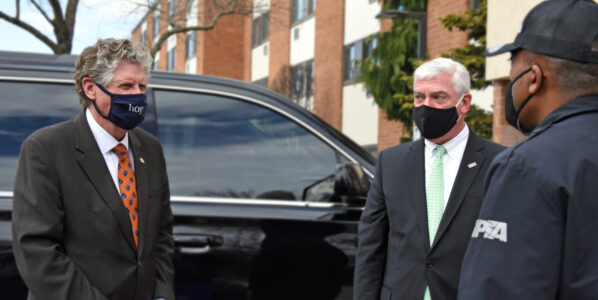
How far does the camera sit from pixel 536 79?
5.24 ft

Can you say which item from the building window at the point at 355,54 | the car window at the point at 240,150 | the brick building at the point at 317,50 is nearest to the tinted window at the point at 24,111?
the car window at the point at 240,150

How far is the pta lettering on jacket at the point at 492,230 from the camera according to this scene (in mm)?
1445

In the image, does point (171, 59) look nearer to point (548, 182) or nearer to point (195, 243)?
point (195, 243)

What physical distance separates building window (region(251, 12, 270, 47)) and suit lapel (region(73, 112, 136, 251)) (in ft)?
83.9

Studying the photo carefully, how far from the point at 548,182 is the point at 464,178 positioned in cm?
121

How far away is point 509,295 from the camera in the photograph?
141 cm

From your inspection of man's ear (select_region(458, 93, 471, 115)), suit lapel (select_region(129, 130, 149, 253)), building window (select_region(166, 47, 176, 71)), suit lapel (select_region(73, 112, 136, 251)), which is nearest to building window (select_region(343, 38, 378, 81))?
man's ear (select_region(458, 93, 471, 115))

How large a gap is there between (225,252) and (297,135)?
2.49 ft

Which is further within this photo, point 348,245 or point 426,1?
point 426,1

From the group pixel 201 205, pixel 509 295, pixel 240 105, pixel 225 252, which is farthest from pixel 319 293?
pixel 509 295

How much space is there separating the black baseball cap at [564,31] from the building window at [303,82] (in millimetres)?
21190

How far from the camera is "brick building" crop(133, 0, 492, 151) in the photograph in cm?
1681

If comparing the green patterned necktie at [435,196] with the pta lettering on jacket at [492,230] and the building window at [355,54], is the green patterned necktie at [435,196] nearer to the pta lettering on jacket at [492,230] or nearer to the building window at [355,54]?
the pta lettering on jacket at [492,230]

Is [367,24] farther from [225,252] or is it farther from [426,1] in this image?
[225,252]
